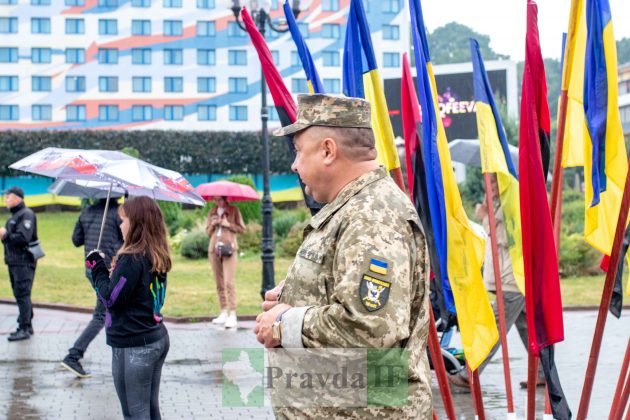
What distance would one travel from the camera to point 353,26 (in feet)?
16.3

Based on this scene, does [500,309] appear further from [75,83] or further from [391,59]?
[391,59]

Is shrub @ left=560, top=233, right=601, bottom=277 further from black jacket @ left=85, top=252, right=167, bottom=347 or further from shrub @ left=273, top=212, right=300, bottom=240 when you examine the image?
black jacket @ left=85, top=252, right=167, bottom=347

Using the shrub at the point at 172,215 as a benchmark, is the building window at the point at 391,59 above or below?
above

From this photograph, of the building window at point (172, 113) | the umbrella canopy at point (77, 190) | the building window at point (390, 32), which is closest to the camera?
the umbrella canopy at point (77, 190)

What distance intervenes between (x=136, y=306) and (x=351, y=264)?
2.88m

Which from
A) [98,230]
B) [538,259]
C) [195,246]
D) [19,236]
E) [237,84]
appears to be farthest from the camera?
[237,84]

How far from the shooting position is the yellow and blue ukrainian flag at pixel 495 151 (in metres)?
5.25

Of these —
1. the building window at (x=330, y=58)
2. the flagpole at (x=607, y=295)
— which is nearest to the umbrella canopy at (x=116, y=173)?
the flagpole at (x=607, y=295)

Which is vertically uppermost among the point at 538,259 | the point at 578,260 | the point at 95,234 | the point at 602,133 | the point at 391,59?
the point at 391,59

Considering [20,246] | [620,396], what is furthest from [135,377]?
[20,246]

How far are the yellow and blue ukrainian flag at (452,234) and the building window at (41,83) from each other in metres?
66.9

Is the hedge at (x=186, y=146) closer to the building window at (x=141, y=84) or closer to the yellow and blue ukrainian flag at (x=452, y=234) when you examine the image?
the building window at (x=141, y=84)

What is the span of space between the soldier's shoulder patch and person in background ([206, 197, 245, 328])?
35.2 feet

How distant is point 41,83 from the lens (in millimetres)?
68875
